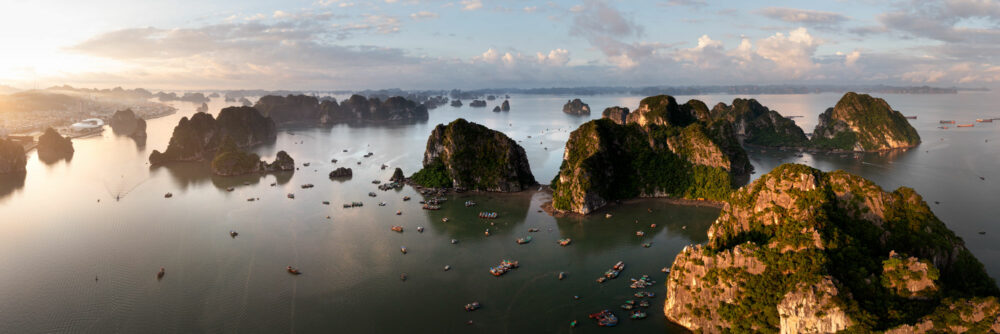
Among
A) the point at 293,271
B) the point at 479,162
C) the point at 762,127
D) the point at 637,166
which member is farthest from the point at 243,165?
A: the point at 762,127

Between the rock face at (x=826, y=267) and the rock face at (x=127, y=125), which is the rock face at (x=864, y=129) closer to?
the rock face at (x=826, y=267)

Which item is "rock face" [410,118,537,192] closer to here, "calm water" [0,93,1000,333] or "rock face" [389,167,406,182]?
"calm water" [0,93,1000,333]

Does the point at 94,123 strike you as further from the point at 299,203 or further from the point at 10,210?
the point at 299,203

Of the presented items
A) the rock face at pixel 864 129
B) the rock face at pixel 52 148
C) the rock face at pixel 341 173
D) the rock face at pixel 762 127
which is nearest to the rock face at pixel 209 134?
the rock face at pixel 52 148

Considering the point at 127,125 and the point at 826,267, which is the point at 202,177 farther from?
the point at 127,125

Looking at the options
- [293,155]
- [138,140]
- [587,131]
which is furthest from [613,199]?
[138,140]

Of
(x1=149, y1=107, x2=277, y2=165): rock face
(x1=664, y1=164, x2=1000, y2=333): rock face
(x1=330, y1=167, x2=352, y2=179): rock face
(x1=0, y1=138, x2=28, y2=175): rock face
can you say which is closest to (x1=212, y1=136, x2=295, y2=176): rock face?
(x1=330, y1=167, x2=352, y2=179): rock face

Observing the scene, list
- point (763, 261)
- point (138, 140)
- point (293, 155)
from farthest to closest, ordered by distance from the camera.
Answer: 1. point (138, 140)
2. point (293, 155)
3. point (763, 261)
